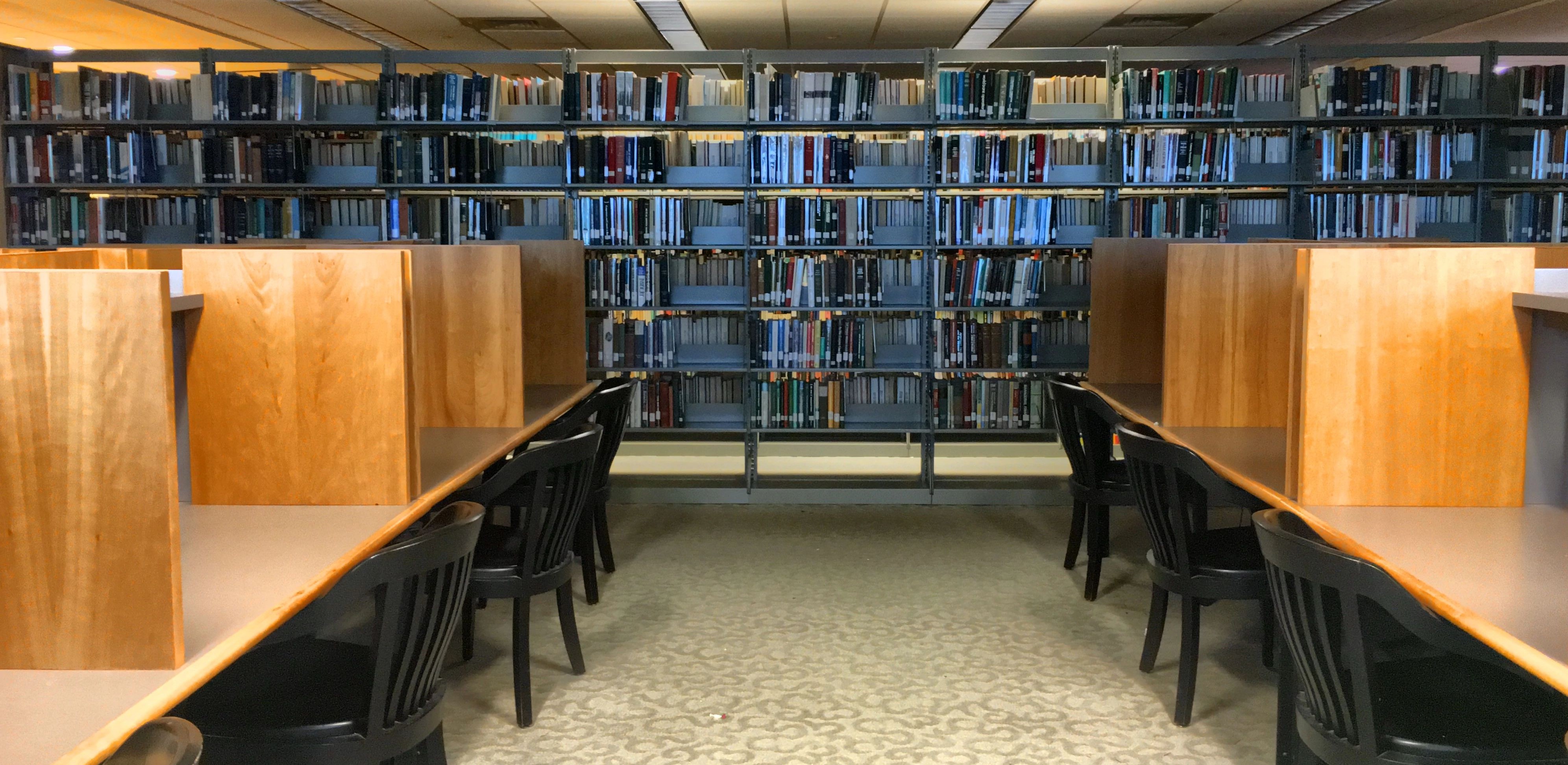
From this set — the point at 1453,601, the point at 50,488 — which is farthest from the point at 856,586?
the point at 50,488

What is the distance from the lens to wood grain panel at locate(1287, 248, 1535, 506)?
2584mm

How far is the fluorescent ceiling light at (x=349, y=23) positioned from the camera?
298 inches

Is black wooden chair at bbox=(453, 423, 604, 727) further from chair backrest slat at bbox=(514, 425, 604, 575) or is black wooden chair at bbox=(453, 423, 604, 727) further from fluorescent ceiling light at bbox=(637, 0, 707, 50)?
fluorescent ceiling light at bbox=(637, 0, 707, 50)

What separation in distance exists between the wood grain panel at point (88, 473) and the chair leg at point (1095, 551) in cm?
328

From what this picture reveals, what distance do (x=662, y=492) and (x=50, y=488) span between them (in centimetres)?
446

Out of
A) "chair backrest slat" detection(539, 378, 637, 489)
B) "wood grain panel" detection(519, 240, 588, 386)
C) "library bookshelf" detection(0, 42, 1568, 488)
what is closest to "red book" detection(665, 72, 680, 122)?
"library bookshelf" detection(0, 42, 1568, 488)

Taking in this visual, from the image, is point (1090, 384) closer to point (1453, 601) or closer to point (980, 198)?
point (980, 198)

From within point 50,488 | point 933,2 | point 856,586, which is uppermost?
point 933,2

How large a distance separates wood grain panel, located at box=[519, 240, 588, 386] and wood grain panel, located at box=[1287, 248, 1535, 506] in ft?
9.69

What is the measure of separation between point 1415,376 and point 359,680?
221cm

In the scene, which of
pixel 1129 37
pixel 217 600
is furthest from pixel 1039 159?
pixel 217 600

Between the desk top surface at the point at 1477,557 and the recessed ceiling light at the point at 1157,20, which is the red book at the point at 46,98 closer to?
the desk top surface at the point at 1477,557

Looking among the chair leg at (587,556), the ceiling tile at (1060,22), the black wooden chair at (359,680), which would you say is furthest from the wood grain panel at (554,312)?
the ceiling tile at (1060,22)

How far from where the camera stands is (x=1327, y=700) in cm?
205
